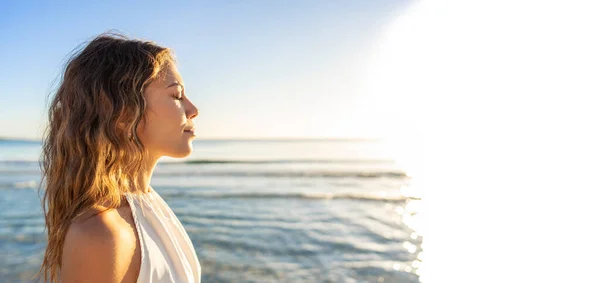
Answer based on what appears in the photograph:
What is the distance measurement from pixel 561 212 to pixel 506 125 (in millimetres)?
20644

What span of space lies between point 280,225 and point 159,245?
8.10 m

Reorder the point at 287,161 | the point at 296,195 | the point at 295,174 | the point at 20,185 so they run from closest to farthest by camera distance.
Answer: the point at 296,195
the point at 20,185
the point at 295,174
the point at 287,161

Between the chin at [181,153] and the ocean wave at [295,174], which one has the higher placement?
the ocean wave at [295,174]

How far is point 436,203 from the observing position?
13250 mm

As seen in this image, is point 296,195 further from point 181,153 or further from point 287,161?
point 181,153

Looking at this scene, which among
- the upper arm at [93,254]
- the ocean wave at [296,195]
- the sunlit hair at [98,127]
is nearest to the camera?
the upper arm at [93,254]

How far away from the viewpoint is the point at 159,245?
1.91 metres

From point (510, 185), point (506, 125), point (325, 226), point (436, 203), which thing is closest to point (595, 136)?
point (506, 125)

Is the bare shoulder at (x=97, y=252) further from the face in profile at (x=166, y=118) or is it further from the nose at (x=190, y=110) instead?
the nose at (x=190, y=110)

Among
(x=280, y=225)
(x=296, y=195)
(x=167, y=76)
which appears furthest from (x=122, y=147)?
(x=296, y=195)

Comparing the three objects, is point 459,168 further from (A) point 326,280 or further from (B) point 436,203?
(A) point 326,280

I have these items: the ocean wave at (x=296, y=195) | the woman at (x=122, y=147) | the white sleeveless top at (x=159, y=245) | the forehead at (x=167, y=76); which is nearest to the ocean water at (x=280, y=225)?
the ocean wave at (x=296, y=195)

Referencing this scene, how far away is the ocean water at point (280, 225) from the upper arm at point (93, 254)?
512 centimetres

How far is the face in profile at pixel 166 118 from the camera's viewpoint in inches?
82.0
